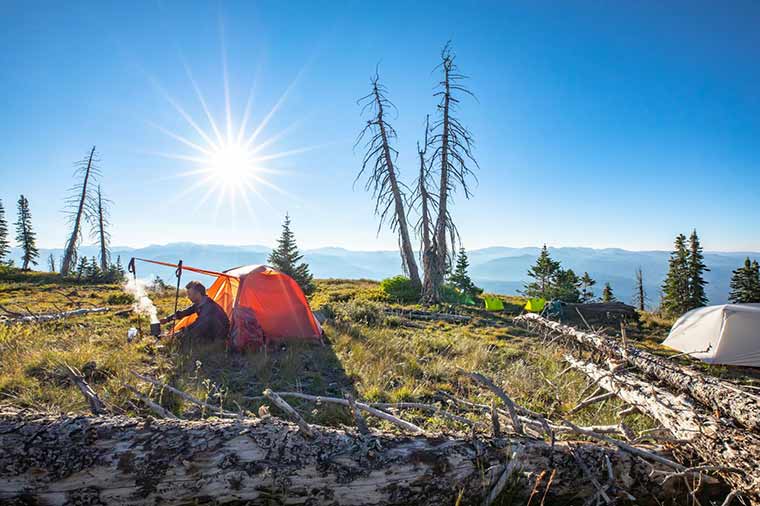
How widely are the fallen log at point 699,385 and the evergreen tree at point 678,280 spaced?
23.9 metres

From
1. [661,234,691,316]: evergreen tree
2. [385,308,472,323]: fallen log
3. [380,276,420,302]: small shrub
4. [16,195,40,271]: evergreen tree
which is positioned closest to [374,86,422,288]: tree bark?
[380,276,420,302]: small shrub

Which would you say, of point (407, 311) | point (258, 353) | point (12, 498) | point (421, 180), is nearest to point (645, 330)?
point (407, 311)

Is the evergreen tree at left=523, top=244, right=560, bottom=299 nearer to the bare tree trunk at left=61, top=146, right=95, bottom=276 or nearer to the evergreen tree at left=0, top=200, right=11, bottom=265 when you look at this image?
the bare tree trunk at left=61, top=146, right=95, bottom=276

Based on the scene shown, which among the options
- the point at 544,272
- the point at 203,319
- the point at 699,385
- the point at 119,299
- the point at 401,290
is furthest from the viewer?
the point at 544,272

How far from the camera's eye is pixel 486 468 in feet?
7.82

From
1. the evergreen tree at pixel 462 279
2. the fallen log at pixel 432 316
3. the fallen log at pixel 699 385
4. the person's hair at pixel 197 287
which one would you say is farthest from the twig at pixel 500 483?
the evergreen tree at pixel 462 279

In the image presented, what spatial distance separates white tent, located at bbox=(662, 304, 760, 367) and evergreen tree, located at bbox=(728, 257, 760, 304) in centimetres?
2019

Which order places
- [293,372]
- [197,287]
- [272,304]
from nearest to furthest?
[293,372] < [197,287] < [272,304]

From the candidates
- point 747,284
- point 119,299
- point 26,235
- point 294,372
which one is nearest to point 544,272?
point 747,284

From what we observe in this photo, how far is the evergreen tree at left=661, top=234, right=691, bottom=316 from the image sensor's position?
24.2 meters

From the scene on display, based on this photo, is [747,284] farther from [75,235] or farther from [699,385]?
[75,235]

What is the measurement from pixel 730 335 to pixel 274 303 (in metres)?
12.0

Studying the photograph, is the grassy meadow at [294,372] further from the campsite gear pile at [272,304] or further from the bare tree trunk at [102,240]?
the bare tree trunk at [102,240]

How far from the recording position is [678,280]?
25.2 m
